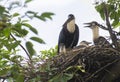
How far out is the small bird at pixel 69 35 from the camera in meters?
6.59

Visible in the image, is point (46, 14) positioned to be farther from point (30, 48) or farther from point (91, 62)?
point (91, 62)

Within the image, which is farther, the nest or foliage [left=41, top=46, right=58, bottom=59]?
foliage [left=41, top=46, right=58, bottom=59]

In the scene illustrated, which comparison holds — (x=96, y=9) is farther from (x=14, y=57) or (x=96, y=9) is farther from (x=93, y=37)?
(x=93, y=37)

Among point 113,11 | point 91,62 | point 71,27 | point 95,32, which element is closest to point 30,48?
point 113,11

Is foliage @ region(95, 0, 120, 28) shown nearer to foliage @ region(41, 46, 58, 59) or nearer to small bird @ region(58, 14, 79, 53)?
foliage @ region(41, 46, 58, 59)

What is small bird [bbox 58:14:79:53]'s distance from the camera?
6.59 metres

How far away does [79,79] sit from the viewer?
12.9 ft

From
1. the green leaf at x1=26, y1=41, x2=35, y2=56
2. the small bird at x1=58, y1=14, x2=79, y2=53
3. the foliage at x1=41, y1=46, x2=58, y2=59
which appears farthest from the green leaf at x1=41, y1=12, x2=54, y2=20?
the small bird at x1=58, y1=14, x2=79, y2=53

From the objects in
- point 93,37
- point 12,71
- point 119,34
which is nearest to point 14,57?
point 12,71

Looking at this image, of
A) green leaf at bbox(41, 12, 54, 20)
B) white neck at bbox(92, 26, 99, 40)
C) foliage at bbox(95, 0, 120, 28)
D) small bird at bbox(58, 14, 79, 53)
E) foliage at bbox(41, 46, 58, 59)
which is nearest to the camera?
green leaf at bbox(41, 12, 54, 20)

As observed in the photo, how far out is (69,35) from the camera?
671cm

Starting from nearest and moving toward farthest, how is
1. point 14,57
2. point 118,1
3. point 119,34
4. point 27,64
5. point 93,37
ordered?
point 14,57 → point 119,34 → point 118,1 → point 27,64 → point 93,37

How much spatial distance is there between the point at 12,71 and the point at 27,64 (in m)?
2.12

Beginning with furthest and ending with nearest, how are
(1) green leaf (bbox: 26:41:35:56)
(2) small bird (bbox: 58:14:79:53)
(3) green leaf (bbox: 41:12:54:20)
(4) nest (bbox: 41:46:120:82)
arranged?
(2) small bird (bbox: 58:14:79:53) < (4) nest (bbox: 41:46:120:82) < (1) green leaf (bbox: 26:41:35:56) < (3) green leaf (bbox: 41:12:54:20)
